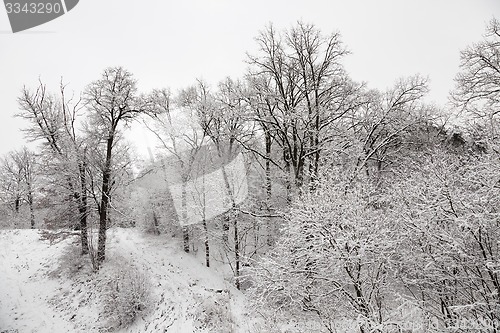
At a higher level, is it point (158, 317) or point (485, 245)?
point (485, 245)

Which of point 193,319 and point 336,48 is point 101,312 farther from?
point 336,48

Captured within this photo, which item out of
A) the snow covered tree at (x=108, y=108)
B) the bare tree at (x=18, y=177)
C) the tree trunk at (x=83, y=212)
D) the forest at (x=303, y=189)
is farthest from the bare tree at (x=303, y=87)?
the bare tree at (x=18, y=177)

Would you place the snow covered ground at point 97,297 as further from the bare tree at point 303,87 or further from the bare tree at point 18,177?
the bare tree at point 18,177

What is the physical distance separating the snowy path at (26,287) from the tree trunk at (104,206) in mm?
2535

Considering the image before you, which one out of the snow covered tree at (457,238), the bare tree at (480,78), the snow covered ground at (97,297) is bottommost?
the snow covered ground at (97,297)

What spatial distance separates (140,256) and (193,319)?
22.6 ft

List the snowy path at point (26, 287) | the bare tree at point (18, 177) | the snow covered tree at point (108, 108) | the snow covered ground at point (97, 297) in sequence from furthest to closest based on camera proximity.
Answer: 1. the bare tree at point (18, 177)
2. the snow covered tree at point (108, 108)
3. the snowy path at point (26, 287)
4. the snow covered ground at point (97, 297)

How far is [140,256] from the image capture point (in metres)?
15.6

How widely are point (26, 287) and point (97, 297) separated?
4.59 meters

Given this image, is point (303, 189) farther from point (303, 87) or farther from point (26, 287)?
point (26, 287)

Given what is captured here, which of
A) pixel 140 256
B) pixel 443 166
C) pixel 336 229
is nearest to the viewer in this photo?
pixel 443 166

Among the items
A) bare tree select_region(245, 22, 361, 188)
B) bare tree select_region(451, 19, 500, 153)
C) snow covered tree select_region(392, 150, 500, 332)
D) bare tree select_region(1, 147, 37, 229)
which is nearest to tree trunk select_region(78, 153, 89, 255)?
bare tree select_region(245, 22, 361, 188)

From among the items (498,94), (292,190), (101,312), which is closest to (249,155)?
(292,190)

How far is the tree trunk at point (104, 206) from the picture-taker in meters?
14.4
